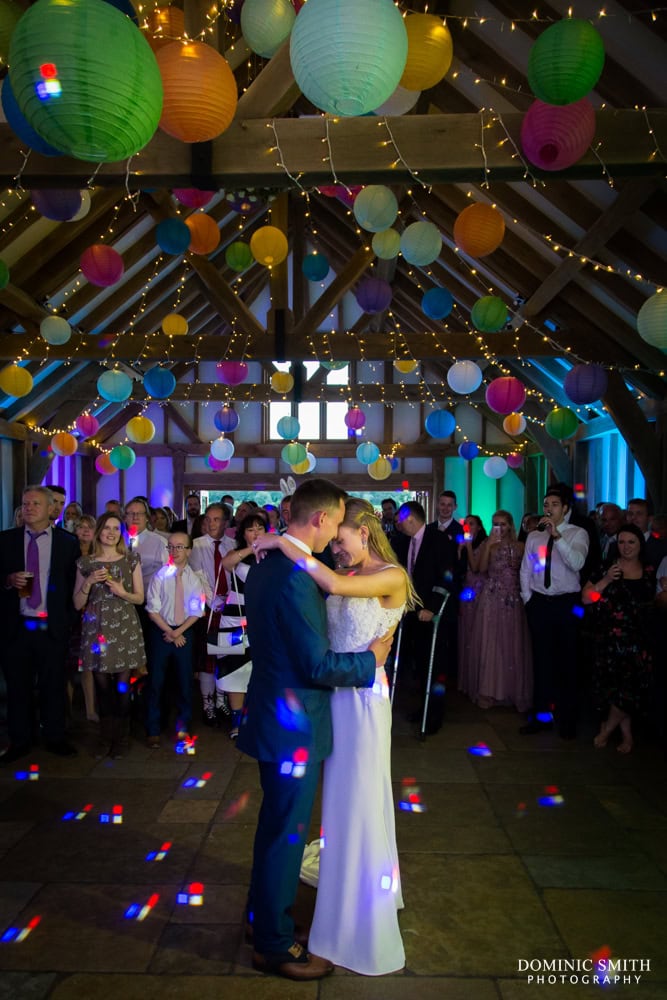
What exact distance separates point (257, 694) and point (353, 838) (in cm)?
56

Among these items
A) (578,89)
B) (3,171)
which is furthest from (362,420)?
(578,89)

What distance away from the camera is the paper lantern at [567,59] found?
10.2ft

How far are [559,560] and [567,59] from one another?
2.82 metres

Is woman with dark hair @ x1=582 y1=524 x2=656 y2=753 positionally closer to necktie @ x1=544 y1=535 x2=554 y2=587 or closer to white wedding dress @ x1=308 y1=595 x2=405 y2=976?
necktie @ x1=544 y1=535 x2=554 y2=587

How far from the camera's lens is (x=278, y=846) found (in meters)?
2.24

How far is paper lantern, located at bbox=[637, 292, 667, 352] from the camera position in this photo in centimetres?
435

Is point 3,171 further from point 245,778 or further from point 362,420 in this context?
point 362,420

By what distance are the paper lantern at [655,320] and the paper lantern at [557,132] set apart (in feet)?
3.40

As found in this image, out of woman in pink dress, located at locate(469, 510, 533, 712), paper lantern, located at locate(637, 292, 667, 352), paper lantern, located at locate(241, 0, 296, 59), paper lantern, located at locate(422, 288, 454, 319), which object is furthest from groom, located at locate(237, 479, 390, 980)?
paper lantern, located at locate(422, 288, 454, 319)

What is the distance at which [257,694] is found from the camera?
7.52ft

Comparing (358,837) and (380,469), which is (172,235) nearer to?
(358,837)

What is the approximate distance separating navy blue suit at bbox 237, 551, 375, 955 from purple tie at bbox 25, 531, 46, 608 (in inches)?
95.4

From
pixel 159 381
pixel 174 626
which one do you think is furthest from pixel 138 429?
pixel 174 626

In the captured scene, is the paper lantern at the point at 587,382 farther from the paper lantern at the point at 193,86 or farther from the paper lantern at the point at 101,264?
the paper lantern at the point at 193,86
